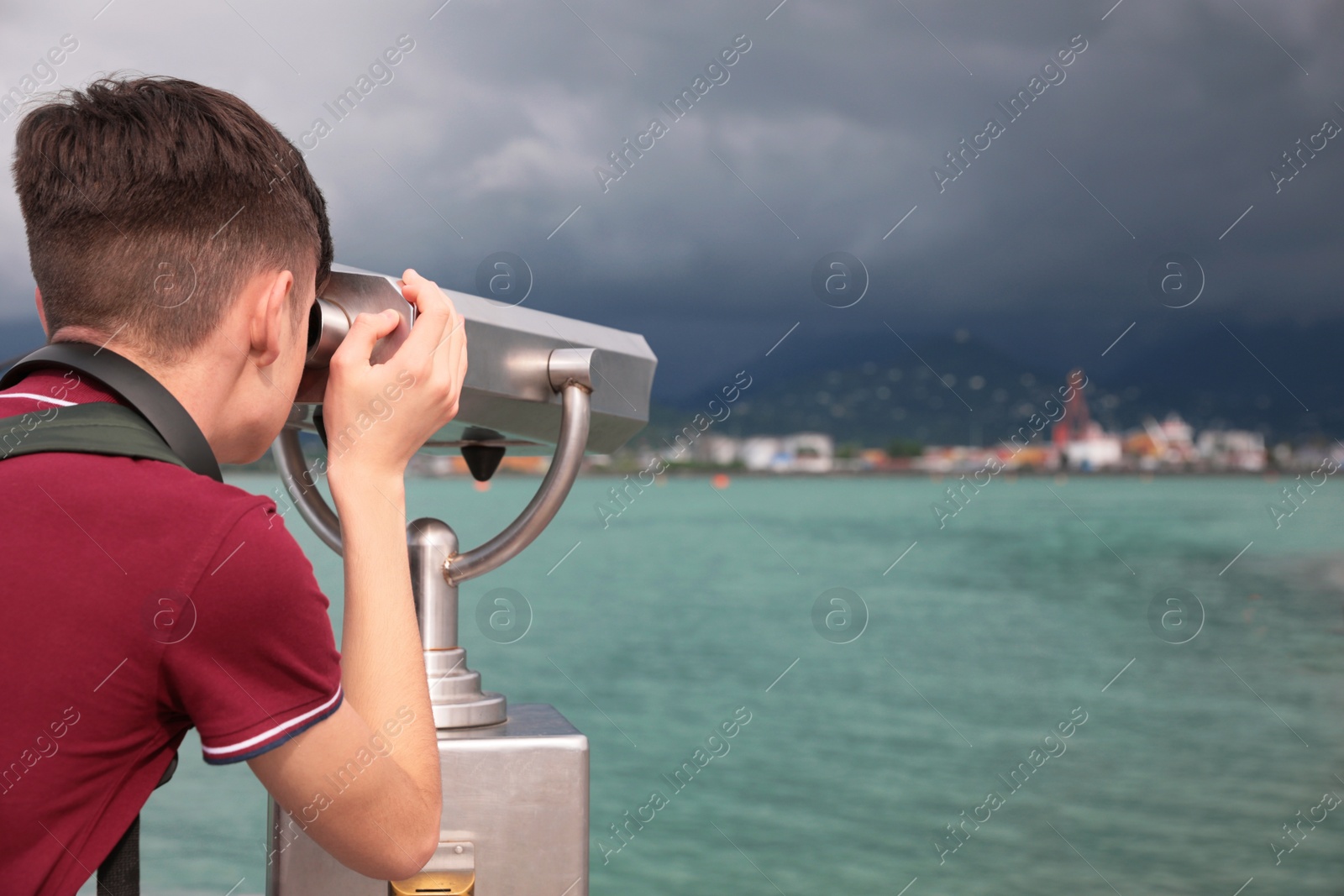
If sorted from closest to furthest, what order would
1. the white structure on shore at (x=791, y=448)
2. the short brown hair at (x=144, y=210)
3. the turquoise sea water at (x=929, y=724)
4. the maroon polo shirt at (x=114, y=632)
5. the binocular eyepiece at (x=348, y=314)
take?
1. the maroon polo shirt at (x=114, y=632)
2. the short brown hair at (x=144, y=210)
3. the binocular eyepiece at (x=348, y=314)
4. the turquoise sea water at (x=929, y=724)
5. the white structure on shore at (x=791, y=448)

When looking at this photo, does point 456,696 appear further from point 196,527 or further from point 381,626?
point 196,527

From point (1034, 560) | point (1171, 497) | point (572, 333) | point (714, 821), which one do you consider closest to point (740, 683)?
point (714, 821)

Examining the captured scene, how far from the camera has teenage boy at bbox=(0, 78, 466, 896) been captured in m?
0.67

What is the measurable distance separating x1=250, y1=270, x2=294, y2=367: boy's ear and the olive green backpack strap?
0.13 metres

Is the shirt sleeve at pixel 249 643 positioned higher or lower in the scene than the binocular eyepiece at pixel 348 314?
lower

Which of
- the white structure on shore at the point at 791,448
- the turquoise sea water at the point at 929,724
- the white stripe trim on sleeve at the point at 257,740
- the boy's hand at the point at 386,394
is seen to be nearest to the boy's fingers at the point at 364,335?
the boy's hand at the point at 386,394

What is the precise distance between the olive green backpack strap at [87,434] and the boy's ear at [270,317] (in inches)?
5.1

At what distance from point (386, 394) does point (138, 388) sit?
0.19 m

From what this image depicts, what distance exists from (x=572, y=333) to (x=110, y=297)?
0.42m

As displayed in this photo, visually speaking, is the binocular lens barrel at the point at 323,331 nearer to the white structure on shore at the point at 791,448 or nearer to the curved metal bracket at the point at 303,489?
the curved metal bracket at the point at 303,489

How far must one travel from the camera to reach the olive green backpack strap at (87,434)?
69cm

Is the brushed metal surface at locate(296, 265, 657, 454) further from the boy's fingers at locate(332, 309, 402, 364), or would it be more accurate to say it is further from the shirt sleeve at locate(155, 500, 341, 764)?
the shirt sleeve at locate(155, 500, 341, 764)

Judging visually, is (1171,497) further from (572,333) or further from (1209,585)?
(572,333)

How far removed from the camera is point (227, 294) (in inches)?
32.4
